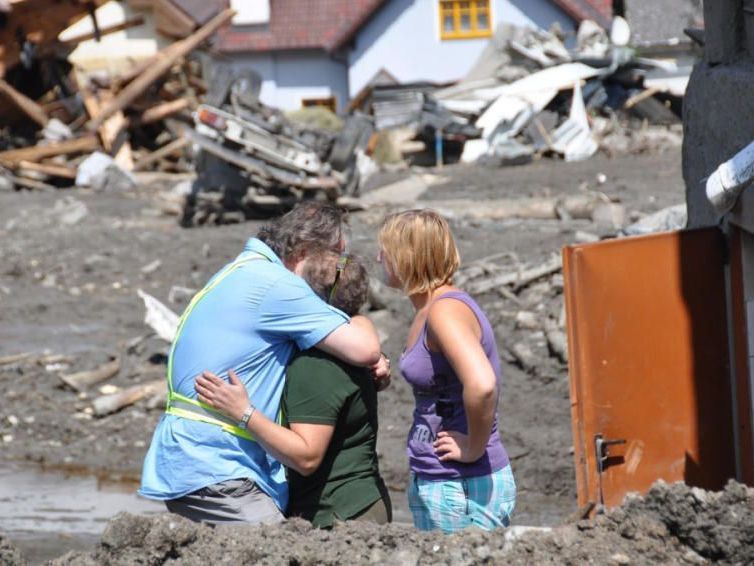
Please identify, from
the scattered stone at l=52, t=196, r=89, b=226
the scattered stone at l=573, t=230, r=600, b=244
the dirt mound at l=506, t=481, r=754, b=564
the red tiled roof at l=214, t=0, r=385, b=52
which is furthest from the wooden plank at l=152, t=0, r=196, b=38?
the dirt mound at l=506, t=481, r=754, b=564

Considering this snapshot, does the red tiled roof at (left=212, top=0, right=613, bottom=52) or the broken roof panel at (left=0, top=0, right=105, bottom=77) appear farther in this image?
the red tiled roof at (left=212, top=0, right=613, bottom=52)

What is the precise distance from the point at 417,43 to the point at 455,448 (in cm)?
3589

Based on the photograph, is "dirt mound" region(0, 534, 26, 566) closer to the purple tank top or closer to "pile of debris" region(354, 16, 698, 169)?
the purple tank top

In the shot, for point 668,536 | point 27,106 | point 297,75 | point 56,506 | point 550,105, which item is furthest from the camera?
point 297,75

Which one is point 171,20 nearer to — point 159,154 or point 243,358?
point 159,154

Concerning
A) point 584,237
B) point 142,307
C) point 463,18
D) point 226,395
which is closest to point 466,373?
point 226,395

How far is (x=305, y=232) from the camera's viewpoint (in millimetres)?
4230

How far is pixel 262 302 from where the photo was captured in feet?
13.4

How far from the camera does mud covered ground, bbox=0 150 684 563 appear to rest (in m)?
9.77

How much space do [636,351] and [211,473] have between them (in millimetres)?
2580

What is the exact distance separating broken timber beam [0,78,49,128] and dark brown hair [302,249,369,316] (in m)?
21.4

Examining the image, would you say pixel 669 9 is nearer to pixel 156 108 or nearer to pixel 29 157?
pixel 156 108

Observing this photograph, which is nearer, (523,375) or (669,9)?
(523,375)

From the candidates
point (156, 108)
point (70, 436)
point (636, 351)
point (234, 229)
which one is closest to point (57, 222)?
point (234, 229)
